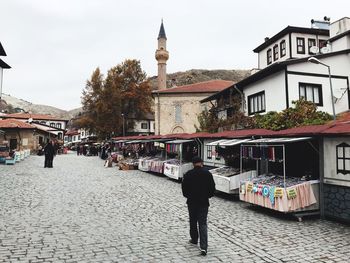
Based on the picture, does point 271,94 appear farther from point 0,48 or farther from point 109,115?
point 109,115

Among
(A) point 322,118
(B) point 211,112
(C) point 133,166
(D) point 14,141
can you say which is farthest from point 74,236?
(D) point 14,141

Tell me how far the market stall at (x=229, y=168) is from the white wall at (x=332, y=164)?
3427mm

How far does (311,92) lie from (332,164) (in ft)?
33.9

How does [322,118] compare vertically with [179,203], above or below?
above

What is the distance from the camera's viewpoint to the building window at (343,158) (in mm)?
8633

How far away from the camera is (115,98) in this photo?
172ft

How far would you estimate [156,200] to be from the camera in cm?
1200

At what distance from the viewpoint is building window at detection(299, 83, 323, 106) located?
18.0 metres

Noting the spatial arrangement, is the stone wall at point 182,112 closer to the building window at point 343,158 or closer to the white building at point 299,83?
the white building at point 299,83

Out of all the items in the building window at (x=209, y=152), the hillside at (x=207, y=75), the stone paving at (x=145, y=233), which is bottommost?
the stone paving at (x=145, y=233)

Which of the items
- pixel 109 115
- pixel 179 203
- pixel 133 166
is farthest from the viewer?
pixel 109 115

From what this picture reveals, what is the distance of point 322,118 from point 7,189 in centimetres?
1616

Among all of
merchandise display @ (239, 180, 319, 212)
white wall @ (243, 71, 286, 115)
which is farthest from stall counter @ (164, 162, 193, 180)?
merchandise display @ (239, 180, 319, 212)

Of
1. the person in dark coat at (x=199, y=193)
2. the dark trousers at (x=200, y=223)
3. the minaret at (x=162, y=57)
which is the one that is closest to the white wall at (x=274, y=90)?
the person in dark coat at (x=199, y=193)
